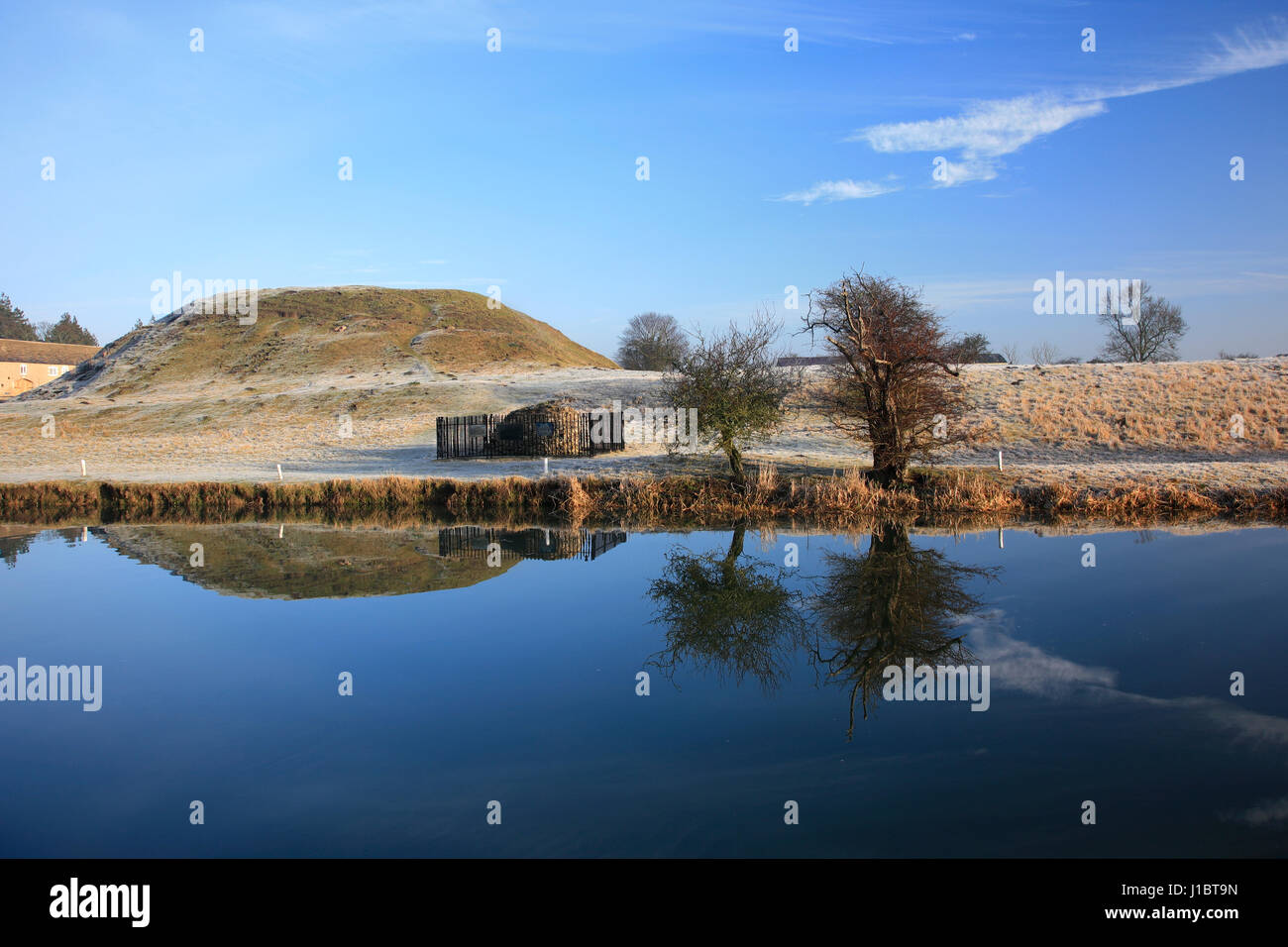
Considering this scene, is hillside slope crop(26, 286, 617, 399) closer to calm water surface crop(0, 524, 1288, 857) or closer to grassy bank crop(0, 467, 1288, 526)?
grassy bank crop(0, 467, 1288, 526)

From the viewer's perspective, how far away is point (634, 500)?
2516 centimetres

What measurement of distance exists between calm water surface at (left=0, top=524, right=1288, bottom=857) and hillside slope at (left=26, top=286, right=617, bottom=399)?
4889 centimetres

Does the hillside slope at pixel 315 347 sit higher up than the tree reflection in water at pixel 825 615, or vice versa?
the hillside slope at pixel 315 347

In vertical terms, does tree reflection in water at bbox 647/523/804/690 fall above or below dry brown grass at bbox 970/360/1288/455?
below

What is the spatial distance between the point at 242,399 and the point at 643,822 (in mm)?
53812

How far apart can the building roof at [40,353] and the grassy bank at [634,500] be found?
290 feet

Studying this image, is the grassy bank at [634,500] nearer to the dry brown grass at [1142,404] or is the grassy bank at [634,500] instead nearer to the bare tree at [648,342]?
the dry brown grass at [1142,404]

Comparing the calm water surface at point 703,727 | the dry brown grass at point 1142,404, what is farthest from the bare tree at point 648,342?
the calm water surface at point 703,727

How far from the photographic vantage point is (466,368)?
65.3m

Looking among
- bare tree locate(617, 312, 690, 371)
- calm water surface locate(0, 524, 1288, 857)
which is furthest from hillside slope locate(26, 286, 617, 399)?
calm water surface locate(0, 524, 1288, 857)

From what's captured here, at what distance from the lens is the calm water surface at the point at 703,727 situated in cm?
707

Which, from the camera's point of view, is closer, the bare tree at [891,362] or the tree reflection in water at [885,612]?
the tree reflection in water at [885,612]

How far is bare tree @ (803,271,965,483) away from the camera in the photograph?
2350cm

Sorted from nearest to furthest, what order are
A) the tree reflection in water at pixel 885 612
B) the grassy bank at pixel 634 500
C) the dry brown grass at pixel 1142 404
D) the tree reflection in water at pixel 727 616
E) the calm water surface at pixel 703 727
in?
1. the calm water surface at pixel 703 727
2. the tree reflection in water at pixel 885 612
3. the tree reflection in water at pixel 727 616
4. the grassy bank at pixel 634 500
5. the dry brown grass at pixel 1142 404
